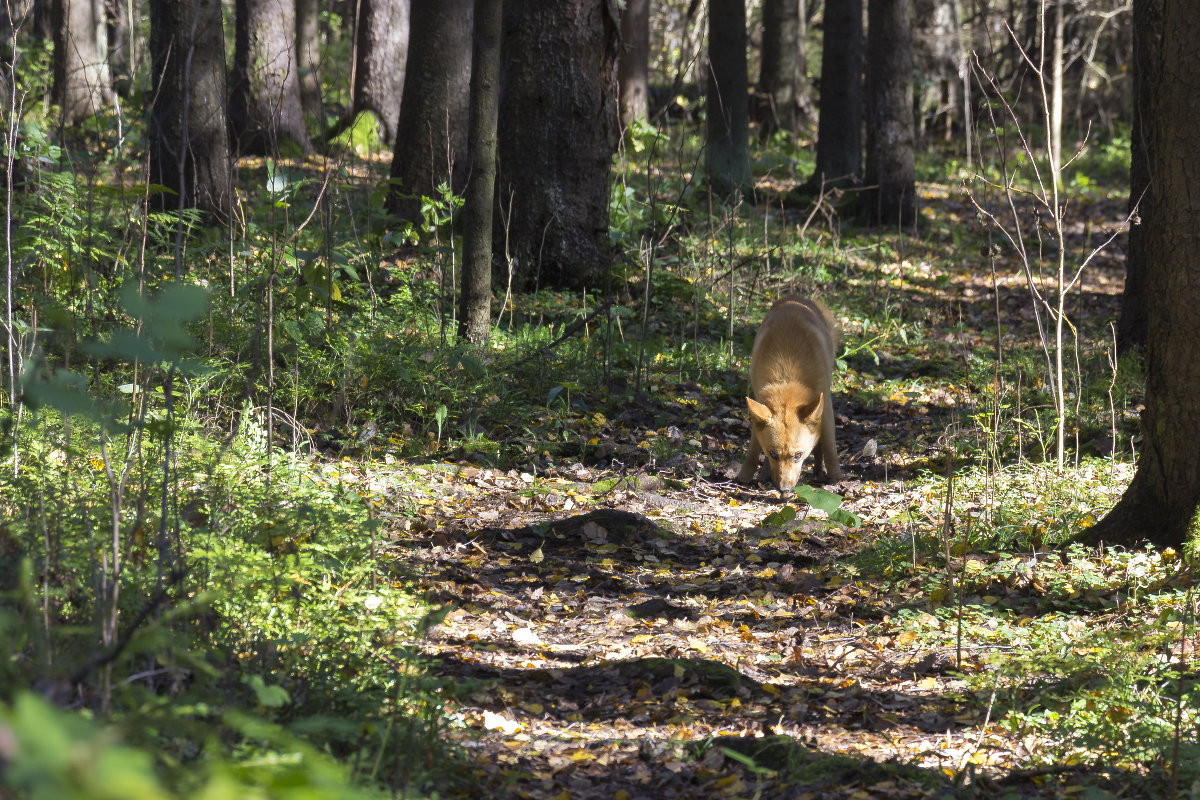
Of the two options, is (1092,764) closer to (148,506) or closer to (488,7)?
(148,506)

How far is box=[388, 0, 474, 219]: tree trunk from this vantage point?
36.7ft

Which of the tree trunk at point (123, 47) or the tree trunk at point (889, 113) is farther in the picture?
the tree trunk at point (889, 113)

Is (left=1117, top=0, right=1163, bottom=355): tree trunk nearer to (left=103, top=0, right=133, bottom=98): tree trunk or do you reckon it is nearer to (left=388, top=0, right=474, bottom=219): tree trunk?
(left=388, top=0, right=474, bottom=219): tree trunk

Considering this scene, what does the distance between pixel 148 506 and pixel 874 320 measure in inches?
339

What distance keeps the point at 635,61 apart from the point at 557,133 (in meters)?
10.3

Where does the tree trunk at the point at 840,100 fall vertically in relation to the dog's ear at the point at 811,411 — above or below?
above

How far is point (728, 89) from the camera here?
15469mm

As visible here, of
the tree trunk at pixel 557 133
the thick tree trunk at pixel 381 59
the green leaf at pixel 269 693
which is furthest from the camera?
the thick tree trunk at pixel 381 59

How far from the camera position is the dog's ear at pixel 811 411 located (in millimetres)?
7145

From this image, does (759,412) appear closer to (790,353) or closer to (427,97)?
(790,353)

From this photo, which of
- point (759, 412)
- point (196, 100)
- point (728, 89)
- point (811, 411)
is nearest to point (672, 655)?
point (759, 412)

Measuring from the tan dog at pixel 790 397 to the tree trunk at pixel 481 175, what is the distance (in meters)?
2.28

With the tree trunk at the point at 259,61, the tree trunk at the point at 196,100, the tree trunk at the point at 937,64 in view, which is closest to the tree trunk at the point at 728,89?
the tree trunk at the point at 259,61

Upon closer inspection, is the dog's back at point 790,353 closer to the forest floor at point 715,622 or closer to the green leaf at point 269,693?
the forest floor at point 715,622
